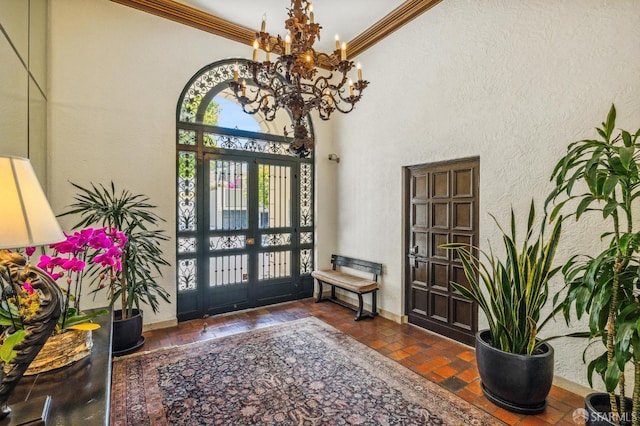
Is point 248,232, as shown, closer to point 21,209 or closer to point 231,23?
point 231,23

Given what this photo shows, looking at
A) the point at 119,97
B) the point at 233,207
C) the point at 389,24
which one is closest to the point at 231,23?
the point at 119,97

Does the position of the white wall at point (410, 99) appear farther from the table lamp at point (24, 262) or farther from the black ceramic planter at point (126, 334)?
the table lamp at point (24, 262)

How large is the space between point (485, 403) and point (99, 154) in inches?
180

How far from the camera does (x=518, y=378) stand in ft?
7.22

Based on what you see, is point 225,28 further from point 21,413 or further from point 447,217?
point 21,413

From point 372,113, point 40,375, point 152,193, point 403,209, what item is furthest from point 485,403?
point 152,193

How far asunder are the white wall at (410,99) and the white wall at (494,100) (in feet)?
0.04

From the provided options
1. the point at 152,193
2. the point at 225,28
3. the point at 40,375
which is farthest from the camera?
the point at 225,28

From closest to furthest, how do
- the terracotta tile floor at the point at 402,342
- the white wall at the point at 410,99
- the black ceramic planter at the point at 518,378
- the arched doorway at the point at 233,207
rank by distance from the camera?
the black ceramic planter at the point at 518,378 < the terracotta tile floor at the point at 402,342 < the white wall at the point at 410,99 < the arched doorway at the point at 233,207

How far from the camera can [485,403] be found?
7.75 ft

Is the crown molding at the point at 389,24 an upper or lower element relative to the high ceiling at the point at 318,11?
lower

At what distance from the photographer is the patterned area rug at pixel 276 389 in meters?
2.18

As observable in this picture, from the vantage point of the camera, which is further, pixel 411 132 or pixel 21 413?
pixel 411 132

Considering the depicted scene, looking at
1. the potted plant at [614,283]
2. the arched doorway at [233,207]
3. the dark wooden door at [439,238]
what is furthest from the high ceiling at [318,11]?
the potted plant at [614,283]
